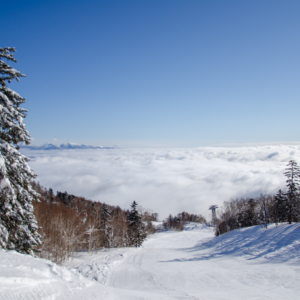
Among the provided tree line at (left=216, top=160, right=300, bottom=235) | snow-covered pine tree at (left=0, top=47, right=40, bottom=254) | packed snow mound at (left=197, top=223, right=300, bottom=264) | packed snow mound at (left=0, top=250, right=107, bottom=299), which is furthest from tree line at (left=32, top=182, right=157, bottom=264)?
tree line at (left=216, top=160, right=300, bottom=235)

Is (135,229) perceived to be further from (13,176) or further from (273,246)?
(13,176)

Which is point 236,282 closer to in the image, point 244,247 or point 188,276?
point 188,276

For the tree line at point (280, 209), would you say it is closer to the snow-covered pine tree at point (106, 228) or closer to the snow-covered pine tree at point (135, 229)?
the snow-covered pine tree at point (135, 229)

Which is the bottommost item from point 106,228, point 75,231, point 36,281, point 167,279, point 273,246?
point 273,246

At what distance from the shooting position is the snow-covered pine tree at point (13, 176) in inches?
404

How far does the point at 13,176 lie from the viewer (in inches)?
432

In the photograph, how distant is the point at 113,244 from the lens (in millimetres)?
41969

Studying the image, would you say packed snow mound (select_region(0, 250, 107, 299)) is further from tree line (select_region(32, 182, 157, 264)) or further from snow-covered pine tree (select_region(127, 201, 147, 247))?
snow-covered pine tree (select_region(127, 201, 147, 247))

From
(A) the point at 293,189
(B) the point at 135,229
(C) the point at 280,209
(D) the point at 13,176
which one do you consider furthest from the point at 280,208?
(D) the point at 13,176

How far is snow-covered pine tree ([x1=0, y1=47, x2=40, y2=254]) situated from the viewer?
10266 mm

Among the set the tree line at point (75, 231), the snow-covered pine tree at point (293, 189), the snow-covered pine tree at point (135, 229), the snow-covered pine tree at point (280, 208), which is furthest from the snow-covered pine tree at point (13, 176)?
the snow-covered pine tree at point (280, 208)

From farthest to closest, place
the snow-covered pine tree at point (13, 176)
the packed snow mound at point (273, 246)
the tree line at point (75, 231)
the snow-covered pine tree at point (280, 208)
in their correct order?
the snow-covered pine tree at point (280, 208) < the tree line at point (75, 231) < the packed snow mound at point (273, 246) < the snow-covered pine tree at point (13, 176)

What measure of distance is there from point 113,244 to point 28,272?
38743mm

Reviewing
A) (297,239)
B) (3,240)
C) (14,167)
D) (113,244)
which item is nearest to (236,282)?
(3,240)
